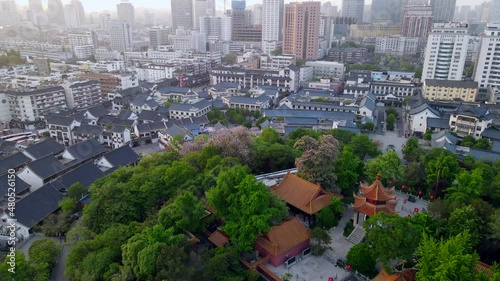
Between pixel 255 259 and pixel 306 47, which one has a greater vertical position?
pixel 306 47

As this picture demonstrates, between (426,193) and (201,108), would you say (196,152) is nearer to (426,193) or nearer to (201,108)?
(426,193)

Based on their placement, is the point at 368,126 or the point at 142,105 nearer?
the point at 368,126

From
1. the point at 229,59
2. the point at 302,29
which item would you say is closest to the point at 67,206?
the point at 229,59

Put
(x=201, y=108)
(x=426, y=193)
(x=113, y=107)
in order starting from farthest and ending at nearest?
(x=113, y=107) → (x=201, y=108) → (x=426, y=193)

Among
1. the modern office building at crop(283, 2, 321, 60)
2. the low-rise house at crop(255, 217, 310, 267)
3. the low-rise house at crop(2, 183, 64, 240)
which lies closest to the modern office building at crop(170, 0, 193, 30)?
the modern office building at crop(283, 2, 321, 60)

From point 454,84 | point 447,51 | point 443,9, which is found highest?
point 443,9

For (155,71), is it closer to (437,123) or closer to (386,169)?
(437,123)

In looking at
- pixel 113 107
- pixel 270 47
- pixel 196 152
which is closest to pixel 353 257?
pixel 196 152
